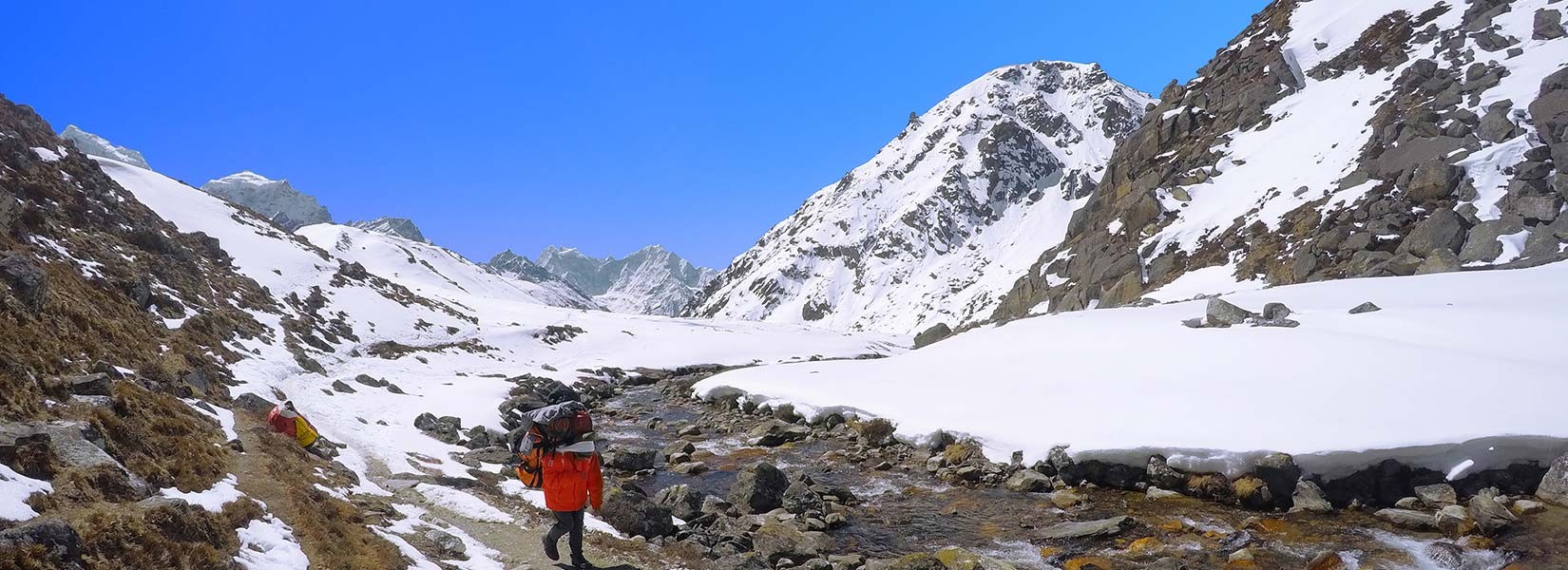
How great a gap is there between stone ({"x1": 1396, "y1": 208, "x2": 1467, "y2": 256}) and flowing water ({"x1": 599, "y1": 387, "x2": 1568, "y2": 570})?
26.5 metres

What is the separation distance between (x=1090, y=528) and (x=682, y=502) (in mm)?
8625

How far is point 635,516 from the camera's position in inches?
547

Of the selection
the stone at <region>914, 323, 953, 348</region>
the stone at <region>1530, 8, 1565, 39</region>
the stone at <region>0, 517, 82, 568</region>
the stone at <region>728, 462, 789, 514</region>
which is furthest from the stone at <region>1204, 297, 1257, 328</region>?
the stone at <region>1530, 8, 1565, 39</region>

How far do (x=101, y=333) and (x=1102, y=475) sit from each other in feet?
79.9

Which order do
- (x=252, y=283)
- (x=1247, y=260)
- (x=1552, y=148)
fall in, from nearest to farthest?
1. (x=1552, y=148)
2. (x=1247, y=260)
3. (x=252, y=283)

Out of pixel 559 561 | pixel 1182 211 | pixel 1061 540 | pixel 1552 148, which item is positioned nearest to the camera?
pixel 559 561

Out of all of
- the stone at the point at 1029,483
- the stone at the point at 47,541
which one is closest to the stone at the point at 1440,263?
the stone at the point at 1029,483

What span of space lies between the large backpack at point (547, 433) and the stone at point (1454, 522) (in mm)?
15115

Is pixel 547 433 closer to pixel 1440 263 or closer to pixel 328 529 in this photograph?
Result: pixel 328 529

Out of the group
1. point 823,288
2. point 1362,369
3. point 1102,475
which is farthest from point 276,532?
point 823,288

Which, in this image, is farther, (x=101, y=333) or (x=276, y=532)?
(x=101, y=333)

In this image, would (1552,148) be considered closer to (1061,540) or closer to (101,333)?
(1061,540)

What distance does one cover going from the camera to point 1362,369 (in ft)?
56.3

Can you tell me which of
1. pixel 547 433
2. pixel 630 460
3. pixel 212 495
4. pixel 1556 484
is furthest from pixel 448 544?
pixel 1556 484
